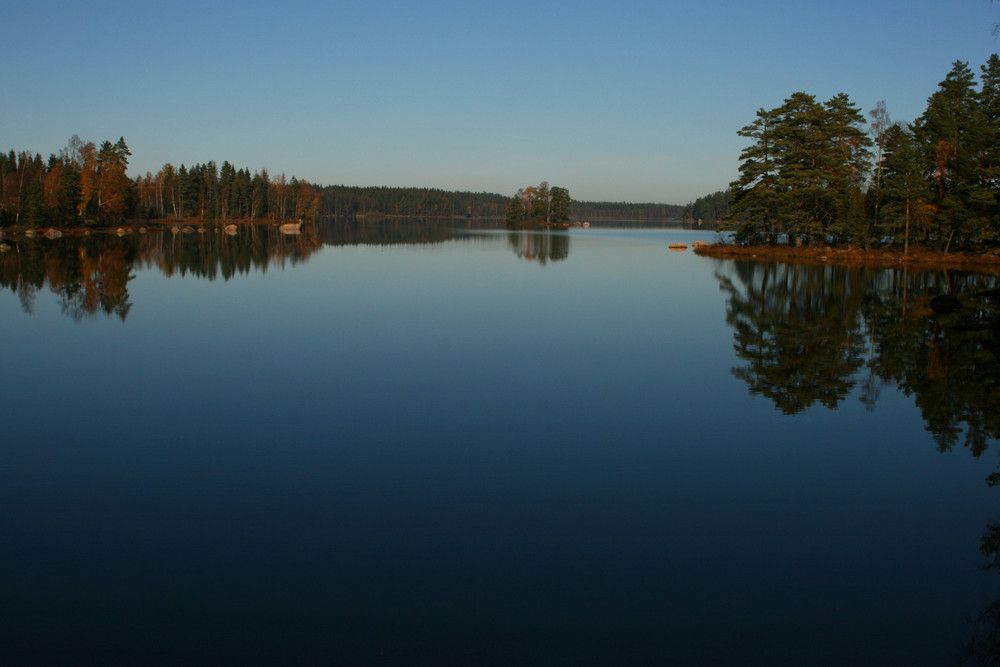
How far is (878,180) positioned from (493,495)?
46018 mm

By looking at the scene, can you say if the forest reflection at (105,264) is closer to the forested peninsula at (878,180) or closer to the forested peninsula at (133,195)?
the forested peninsula at (133,195)

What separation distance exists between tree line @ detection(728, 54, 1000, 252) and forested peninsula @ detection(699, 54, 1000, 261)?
60 mm

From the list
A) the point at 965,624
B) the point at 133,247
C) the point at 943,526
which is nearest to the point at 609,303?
the point at 943,526

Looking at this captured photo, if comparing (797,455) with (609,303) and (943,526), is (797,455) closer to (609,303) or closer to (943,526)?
(943,526)

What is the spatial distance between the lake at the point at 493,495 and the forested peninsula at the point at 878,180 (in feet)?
72.6

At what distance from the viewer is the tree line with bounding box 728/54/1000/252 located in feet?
Answer: 114

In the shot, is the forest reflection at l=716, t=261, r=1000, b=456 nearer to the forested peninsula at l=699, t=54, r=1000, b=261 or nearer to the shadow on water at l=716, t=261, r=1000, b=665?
the shadow on water at l=716, t=261, r=1000, b=665

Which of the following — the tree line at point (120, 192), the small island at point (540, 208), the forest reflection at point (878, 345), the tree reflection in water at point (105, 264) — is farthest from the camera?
the small island at point (540, 208)

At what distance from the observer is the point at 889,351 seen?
1502 centimetres

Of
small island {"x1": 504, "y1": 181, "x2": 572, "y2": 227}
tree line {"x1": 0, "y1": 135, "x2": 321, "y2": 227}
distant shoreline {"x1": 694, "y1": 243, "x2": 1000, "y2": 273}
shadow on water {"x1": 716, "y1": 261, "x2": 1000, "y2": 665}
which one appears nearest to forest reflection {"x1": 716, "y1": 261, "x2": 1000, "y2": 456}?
shadow on water {"x1": 716, "y1": 261, "x2": 1000, "y2": 665}

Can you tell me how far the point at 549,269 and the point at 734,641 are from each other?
3072cm

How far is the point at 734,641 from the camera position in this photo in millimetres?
4867

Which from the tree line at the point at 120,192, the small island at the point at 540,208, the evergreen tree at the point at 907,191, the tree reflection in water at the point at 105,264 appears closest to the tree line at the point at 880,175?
the evergreen tree at the point at 907,191

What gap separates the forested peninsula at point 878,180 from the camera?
34844 mm
